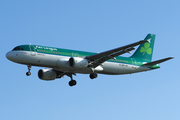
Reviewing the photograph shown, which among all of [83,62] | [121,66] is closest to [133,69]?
[121,66]

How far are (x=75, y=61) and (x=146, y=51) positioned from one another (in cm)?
1606

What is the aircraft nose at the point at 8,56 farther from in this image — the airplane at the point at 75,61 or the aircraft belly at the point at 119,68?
the aircraft belly at the point at 119,68

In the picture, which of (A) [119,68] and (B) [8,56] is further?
(A) [119,68]

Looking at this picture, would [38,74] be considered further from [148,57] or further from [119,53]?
[148,57]

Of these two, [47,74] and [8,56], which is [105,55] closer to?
[47,74]

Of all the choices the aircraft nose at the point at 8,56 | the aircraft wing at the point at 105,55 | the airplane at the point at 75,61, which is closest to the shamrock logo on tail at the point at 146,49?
the airplane at the point at 75,61

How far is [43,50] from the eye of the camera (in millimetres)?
41344

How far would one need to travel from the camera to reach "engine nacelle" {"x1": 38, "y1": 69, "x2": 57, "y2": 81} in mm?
46469

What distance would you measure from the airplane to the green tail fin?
184 centimetres

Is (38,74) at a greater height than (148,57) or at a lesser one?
lesser

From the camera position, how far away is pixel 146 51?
53.0 meters

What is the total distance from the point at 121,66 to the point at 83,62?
7.11 meters

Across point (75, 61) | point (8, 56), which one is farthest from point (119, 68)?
point (8, 56)

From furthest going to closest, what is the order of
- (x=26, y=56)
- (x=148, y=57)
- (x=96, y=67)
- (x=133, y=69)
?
(x=148, y=57) → (x=133, y=69) → (x=96, y=67) → (x=26, y=56)
